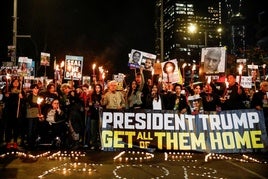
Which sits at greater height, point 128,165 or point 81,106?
point 81,106

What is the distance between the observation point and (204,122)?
10820mm

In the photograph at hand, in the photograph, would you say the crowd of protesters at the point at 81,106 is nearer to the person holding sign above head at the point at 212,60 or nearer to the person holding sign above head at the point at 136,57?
the person holding sign above head at the point at 212,60

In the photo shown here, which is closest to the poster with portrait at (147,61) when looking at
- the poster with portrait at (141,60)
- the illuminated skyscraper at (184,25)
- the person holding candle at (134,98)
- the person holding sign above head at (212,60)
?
the poster with portrait at (141,60)

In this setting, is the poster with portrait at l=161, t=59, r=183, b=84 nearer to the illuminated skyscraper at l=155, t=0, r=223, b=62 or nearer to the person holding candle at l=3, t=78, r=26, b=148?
the person holding candle at l=3, t=78, r=26, b=148

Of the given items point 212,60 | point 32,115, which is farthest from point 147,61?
point 32,115

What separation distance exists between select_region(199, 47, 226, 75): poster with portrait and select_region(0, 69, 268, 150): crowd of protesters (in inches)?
68.9

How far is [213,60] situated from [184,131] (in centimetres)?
395

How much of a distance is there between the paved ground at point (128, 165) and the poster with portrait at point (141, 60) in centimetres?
452

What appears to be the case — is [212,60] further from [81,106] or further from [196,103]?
[81,106]

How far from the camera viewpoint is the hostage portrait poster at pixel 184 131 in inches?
416

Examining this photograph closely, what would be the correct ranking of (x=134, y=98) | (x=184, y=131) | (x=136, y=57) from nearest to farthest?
(x=184, y=131) < (x=134, y=98) < (x=136, y=57)

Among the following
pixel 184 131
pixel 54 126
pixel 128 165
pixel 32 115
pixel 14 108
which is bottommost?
pixel 128 165

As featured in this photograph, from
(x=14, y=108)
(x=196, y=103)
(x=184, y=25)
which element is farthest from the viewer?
(x=184, y=25)

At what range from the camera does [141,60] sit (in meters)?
14.4
